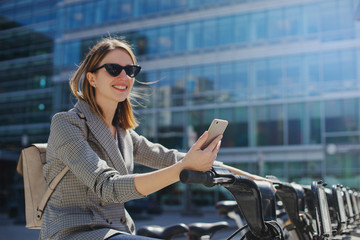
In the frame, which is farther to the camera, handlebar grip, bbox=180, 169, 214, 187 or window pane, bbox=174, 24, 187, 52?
window pane, bbox=174, 24, 187, 52

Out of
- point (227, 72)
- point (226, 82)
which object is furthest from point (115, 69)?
point (227, 72)

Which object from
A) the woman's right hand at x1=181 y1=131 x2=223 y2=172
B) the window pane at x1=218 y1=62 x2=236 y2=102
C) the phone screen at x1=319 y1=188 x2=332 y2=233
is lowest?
the phone screen at x1=319 y1=188 x2=332 y2=233

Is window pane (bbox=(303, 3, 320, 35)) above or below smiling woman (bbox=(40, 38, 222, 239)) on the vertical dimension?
above

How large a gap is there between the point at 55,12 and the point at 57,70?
379 cm

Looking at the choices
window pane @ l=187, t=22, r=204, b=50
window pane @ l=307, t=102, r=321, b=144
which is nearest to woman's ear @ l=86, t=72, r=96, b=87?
window pane @ l=307, t=102, r=321, b=144

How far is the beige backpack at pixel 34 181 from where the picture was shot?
2246mm

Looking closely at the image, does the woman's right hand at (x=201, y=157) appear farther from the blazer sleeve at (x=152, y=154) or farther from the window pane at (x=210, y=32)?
the window pane at (x=210, y=32)

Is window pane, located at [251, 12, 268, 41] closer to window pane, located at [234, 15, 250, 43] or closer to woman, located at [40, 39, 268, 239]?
window pane, located at [234, 15, 250, 43]

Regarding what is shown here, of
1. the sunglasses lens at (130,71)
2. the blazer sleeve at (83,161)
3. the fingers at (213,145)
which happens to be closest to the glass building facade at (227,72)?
the sunglasses lens at (130,71)

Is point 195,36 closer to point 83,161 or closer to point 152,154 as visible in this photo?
point 152,154

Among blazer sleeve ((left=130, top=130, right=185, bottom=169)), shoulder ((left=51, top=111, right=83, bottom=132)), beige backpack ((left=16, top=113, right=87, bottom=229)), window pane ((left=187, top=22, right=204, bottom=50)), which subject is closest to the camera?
shoulder ((left=51, top=111, right=83, bottom=132))

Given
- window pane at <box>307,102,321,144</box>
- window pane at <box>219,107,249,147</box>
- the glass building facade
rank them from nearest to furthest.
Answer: the glass building facade → window pane at <box>307,102,321,144</box> → window pane at <box>219,107,249,147</box>

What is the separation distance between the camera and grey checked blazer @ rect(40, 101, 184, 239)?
184 cm

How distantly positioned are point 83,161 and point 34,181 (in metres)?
0.48
